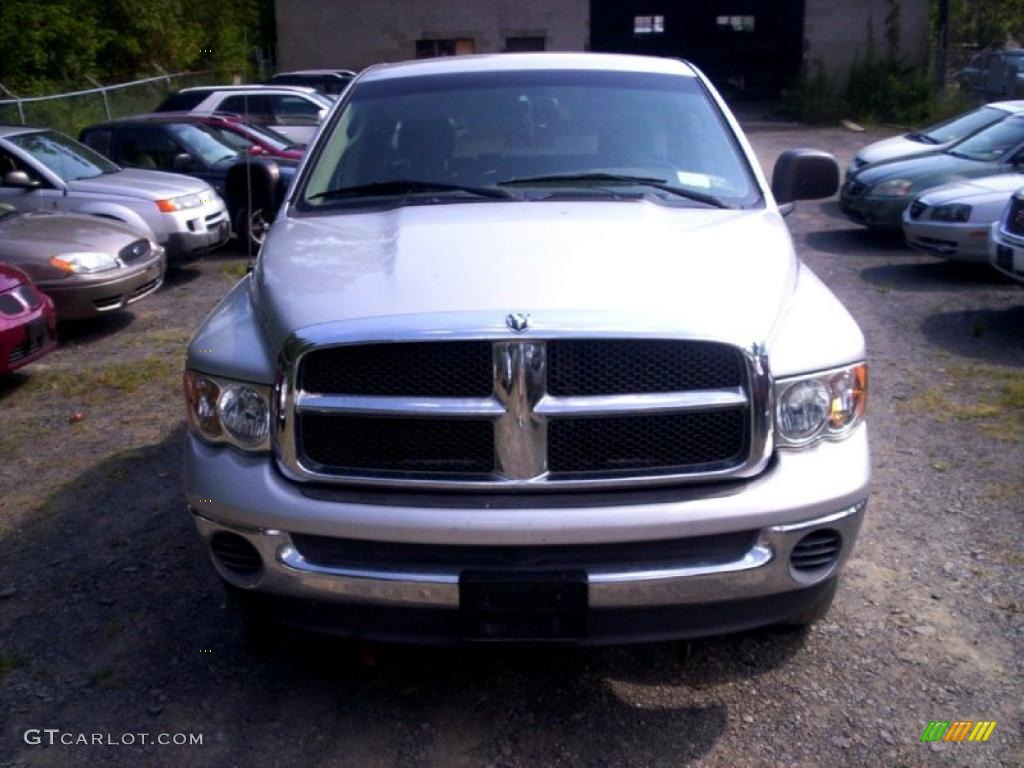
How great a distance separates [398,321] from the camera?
11.2 feet

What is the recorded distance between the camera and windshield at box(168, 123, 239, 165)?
44.9ft

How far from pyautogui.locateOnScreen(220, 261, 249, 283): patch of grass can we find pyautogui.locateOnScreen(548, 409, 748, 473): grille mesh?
29.6ft

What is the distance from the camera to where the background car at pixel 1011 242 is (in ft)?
29.1

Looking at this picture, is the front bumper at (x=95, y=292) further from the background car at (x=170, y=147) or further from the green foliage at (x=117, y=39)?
the green foliage at (x=117, y=39)

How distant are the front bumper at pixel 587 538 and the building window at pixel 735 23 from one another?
42171 mm

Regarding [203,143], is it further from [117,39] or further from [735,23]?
[735,23]

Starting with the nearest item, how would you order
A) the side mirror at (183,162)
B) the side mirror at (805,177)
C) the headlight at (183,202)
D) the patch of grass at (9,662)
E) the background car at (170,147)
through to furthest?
the patch of grass at (9,662)
the side mirror at (805,177)
the headlight at (183,202)
the side mirror at (183,162)
the background car at (170,147)

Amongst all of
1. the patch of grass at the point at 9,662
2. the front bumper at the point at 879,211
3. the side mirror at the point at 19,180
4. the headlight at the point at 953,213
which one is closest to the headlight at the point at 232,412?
the patch of grass at the point at 9,662

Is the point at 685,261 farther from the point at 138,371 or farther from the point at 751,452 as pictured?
the point at 138,371

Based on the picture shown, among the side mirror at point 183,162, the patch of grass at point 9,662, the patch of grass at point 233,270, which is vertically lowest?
the patch of grass at point 233,270

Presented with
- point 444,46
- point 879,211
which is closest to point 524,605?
point 879,211

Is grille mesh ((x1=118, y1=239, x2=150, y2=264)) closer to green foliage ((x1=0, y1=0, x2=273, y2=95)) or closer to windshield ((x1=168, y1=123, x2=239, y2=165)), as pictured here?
windshield ((x1=168, y1=123, x2=239, y2=165))

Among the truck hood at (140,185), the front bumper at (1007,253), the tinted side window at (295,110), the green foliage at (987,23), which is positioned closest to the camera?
the front bumper at (1007,253)

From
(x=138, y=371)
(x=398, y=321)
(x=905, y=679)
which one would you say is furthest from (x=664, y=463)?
(x=138, y=371)
